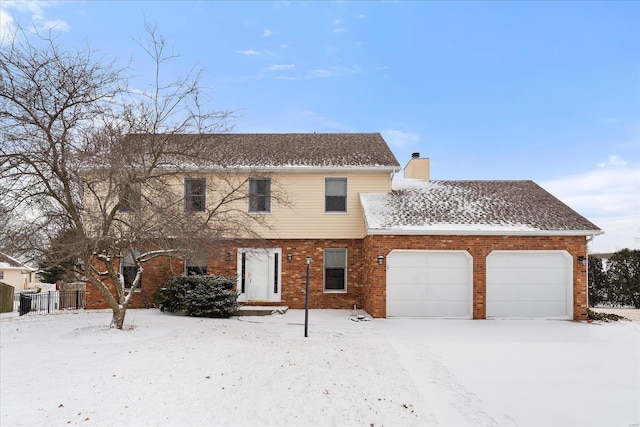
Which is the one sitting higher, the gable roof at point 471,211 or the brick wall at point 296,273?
the gable roof at point 471,211

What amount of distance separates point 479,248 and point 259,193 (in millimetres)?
8186

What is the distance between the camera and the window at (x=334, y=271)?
14.9m

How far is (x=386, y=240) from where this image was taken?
12.7 metres

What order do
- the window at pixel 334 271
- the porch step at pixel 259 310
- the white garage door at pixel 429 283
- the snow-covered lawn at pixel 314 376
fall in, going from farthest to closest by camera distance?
the window at pixel 334 271, the porch step at pixel 259 310, the white garage door at pixel 429 283, the snow-covered lawn at pixel 314 376

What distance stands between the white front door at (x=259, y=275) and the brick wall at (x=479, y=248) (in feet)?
12.9

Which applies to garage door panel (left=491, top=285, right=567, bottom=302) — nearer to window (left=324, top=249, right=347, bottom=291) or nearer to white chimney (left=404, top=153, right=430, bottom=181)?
window (left=324, top=249, right=347, bottom=291)

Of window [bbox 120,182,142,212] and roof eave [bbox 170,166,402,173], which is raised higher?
roof eave [bbox 170,166,402,173]

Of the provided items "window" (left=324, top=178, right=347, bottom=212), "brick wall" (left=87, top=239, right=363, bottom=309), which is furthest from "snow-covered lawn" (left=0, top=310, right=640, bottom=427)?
"window" (left=324, top=178, right=347, bottom=212)

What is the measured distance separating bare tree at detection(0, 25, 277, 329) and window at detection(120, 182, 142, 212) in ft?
0.09

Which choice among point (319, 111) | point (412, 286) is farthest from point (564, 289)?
point (319, 111)

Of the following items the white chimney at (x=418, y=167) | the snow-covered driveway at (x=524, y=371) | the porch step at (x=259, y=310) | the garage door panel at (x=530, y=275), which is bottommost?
the porch step at (x=259, y=310)

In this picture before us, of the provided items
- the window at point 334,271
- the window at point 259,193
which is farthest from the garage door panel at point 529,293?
the window at point 259,193

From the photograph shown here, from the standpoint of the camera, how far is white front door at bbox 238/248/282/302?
48.2 feet

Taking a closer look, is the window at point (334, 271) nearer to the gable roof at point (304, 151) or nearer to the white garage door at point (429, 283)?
the white garage door at point (429, 283)
